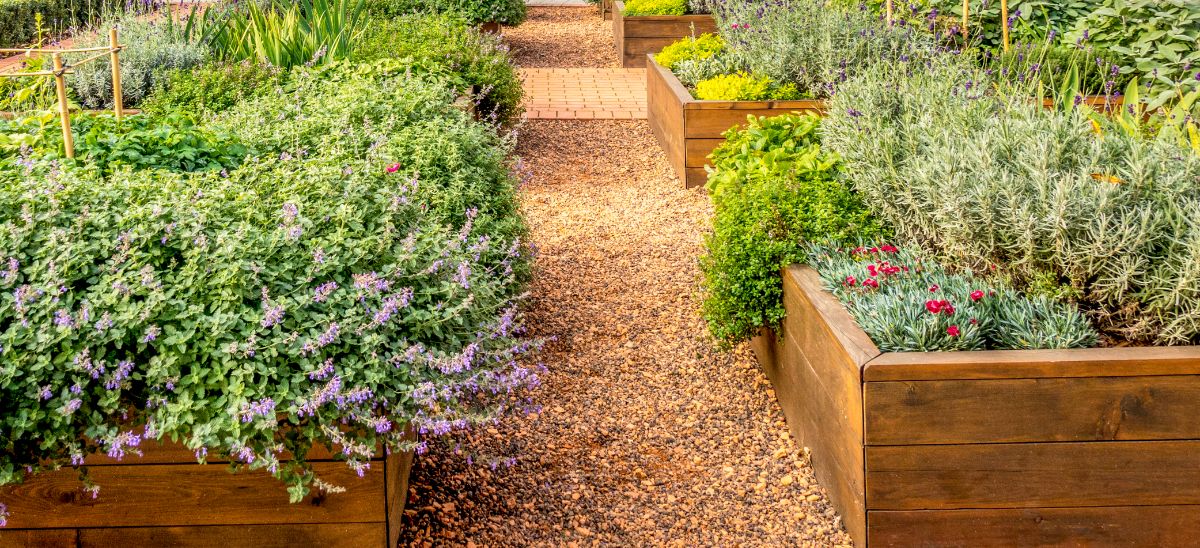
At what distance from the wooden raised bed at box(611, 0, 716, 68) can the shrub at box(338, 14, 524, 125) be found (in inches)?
124

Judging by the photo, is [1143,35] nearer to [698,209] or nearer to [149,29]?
[698,209]

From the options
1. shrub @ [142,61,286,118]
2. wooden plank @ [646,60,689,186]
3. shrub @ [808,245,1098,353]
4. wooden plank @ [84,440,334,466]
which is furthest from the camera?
wooden plank @ [646,60,689,186]

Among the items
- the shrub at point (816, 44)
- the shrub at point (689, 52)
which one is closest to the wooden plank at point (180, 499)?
the shrub at point (816, 44)

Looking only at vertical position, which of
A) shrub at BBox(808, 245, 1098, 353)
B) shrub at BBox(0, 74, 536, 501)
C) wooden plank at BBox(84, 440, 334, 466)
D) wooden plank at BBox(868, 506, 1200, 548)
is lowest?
wooden plank at BBox(868, 506, 1200, 548)

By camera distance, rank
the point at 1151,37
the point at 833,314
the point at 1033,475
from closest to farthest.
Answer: the point at 1033,475 < the point at 833,314 < the point at 1151,37

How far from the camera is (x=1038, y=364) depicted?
2590 millimetres

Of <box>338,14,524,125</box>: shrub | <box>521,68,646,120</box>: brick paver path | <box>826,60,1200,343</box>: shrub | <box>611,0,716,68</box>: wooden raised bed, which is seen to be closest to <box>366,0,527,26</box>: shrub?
<box>521,68,646,120</box>: brick paver path

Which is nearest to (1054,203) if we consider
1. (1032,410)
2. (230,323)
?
(1032,410)

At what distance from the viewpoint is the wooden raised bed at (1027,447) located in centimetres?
260

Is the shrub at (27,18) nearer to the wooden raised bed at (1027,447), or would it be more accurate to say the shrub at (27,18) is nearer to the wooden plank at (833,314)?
the wooden plank at (833,314)

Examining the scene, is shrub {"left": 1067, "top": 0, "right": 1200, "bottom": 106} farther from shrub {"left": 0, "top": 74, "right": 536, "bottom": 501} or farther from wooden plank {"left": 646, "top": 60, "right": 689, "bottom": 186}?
shrub {"left": 0, "top": 74, "right": 536, "bottom": 501}

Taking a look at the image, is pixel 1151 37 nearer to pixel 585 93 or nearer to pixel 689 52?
pixel 689 52

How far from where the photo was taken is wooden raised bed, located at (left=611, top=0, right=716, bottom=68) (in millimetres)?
11445

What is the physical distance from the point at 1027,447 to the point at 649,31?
9.38 meters
